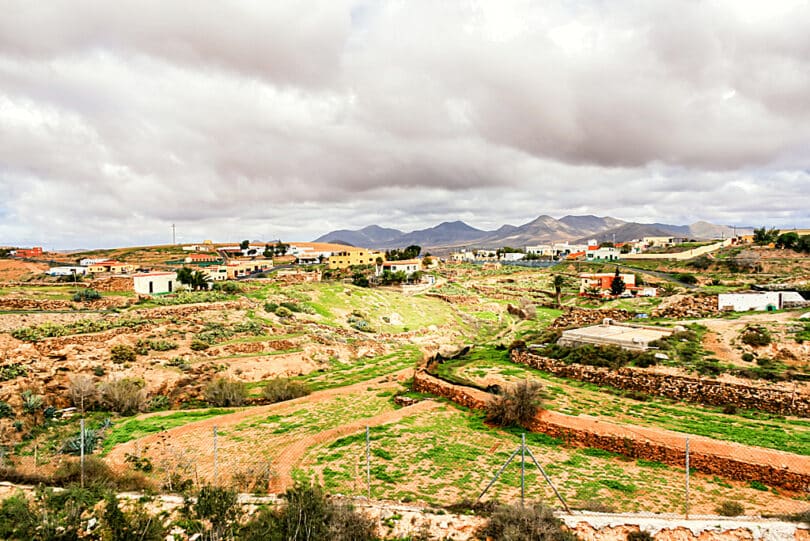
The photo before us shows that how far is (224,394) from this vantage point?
20.2 meters

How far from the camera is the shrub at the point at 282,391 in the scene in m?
20.7

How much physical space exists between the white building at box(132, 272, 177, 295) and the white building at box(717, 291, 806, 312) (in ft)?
152

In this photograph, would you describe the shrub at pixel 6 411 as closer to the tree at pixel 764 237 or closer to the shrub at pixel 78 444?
the shrub at pixel 78 444

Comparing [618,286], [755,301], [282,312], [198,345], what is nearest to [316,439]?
[198,345]

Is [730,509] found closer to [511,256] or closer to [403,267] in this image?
[403,267]

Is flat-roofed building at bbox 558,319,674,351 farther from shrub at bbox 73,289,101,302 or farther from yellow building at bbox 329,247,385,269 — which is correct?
yellow building at bbox 329,247,385,269

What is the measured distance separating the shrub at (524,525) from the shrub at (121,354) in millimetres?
20837

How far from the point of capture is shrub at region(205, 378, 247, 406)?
790 inches

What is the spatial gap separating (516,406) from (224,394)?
1355cm

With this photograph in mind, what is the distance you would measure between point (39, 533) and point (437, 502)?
27.4ft

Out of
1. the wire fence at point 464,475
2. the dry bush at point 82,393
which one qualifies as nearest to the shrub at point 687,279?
the wire fence at point 464,475

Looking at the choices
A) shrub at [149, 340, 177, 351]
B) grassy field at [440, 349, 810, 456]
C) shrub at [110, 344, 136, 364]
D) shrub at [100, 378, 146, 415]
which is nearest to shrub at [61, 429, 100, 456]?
shrub at [100, 378, 146, 415]

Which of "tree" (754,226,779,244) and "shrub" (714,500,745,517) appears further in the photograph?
"tree" (754,226,779,244)

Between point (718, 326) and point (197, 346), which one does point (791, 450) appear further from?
point (197, 346)
